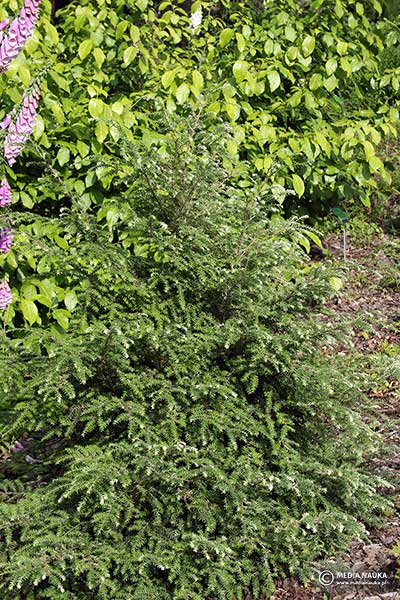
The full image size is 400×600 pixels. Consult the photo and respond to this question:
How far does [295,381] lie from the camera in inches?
111

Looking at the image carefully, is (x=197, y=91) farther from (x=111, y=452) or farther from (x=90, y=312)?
(x=111, y=452)

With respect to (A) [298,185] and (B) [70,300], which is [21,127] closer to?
(B) [70,300]

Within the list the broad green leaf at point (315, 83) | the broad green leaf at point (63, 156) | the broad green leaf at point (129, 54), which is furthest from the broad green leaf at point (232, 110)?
the broad green leaf at point (63, 156)

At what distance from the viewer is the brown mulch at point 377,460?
8.61 feet

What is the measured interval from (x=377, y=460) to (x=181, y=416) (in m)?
0.96

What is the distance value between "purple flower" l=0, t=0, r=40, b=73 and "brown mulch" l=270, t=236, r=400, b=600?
170 centimetres

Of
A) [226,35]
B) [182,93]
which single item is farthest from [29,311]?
[226,35]

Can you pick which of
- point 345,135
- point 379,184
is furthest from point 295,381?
point 379,184

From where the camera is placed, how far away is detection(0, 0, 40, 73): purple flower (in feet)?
10.7

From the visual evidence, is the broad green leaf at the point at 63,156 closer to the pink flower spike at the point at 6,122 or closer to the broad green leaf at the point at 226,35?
the pink flower spike at the point at 6,122

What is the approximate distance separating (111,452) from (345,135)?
8.27ft

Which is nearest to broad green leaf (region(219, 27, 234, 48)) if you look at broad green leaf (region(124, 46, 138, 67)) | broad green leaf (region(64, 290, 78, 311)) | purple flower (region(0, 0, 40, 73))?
broad green leaf (region(124, 46, 138, 67))

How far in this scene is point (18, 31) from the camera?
10.7 feet

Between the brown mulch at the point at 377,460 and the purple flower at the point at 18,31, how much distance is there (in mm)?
1705
